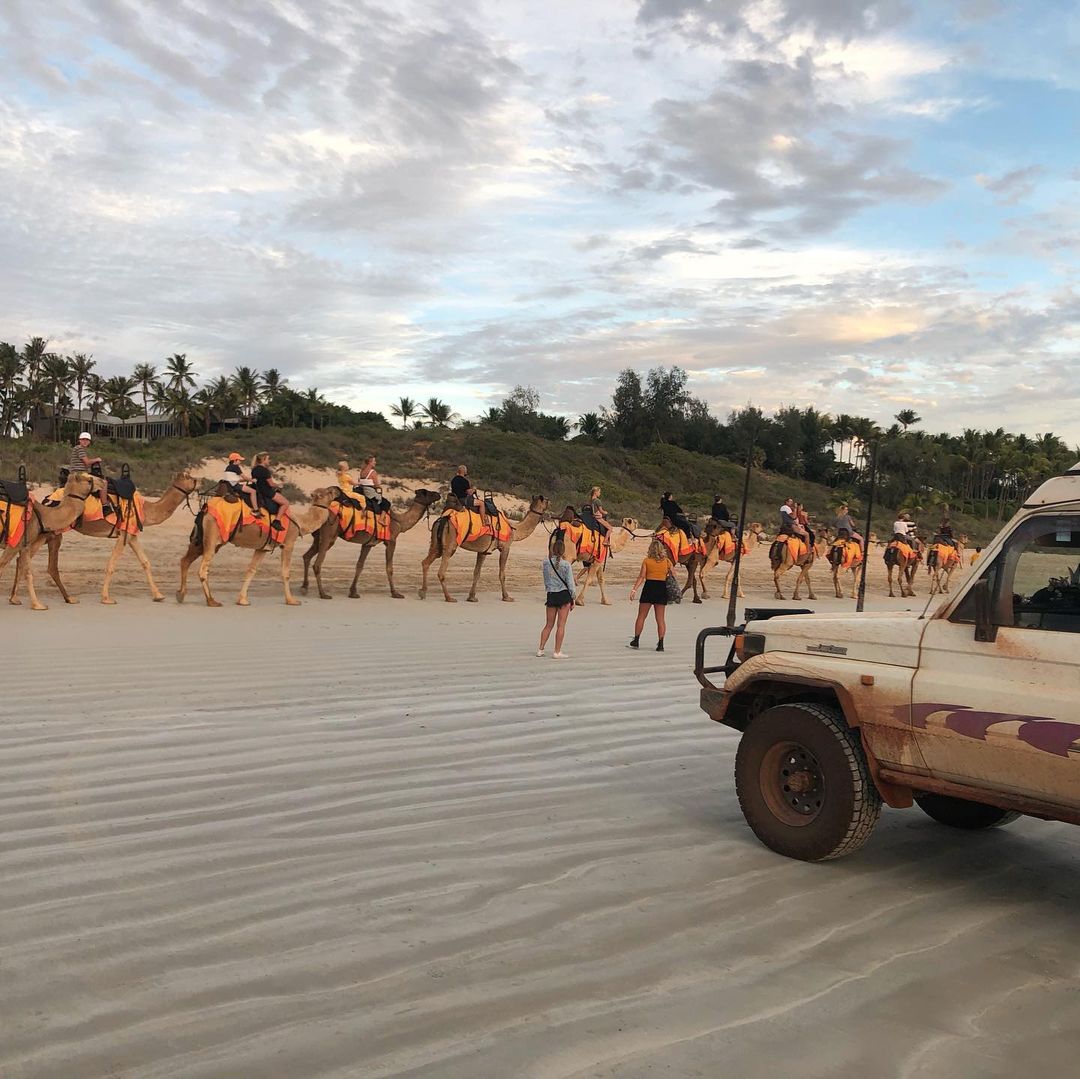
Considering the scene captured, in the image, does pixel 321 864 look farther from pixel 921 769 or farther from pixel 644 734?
Result: pixel 644 734

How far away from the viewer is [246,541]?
58.2ft

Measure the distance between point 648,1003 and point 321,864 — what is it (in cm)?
199

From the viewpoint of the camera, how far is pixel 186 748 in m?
7.44

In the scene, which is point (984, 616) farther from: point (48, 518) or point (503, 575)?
point (503, 575)

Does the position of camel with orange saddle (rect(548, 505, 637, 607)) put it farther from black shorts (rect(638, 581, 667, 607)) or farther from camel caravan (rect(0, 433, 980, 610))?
black shorts (rect(638, 581, 667, 607))

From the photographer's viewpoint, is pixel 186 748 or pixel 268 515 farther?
pixel 268 515

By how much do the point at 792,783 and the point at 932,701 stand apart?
38.7 inches

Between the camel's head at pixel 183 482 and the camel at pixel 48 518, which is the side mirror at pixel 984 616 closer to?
the camel at pixel 48 518

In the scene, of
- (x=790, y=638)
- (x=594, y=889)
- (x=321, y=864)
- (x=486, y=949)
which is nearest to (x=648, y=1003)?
(x=486, y=949)

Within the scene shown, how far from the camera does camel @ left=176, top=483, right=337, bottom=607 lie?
17000mm

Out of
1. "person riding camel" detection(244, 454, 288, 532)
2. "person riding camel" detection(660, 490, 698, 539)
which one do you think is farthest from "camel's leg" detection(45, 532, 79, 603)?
"person riding camel" detection(660, 490, 698, 539)

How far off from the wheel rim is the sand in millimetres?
282

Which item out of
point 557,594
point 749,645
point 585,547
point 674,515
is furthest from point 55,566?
point 749,645

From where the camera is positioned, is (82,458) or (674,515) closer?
(82,458)
